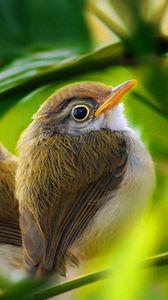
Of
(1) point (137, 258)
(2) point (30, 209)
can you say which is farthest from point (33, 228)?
(1) point (137, 258)

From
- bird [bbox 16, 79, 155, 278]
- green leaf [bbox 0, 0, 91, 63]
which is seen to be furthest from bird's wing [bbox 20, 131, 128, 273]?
green leaf [bbox 0, 0, 91, 63]

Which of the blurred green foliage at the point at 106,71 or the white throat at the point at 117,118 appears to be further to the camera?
the white throat at the point at 117,118

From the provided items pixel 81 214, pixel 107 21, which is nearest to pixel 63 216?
pixel 81 214

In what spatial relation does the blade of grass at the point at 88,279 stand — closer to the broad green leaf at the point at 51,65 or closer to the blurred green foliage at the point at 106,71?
the blurred green foliage at the point at 106,71

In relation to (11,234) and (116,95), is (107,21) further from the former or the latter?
(11,234)

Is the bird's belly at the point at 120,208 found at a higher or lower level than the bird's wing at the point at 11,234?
higher

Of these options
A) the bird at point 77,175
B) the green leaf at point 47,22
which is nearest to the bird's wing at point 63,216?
the bird at point 77,175

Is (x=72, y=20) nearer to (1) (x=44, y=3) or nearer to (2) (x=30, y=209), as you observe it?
(1) (x=44, y=3)

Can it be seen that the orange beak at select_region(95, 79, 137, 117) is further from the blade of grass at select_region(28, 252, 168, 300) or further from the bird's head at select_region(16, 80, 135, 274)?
the blade of grass at select_region(28, 252, 168, 300)
